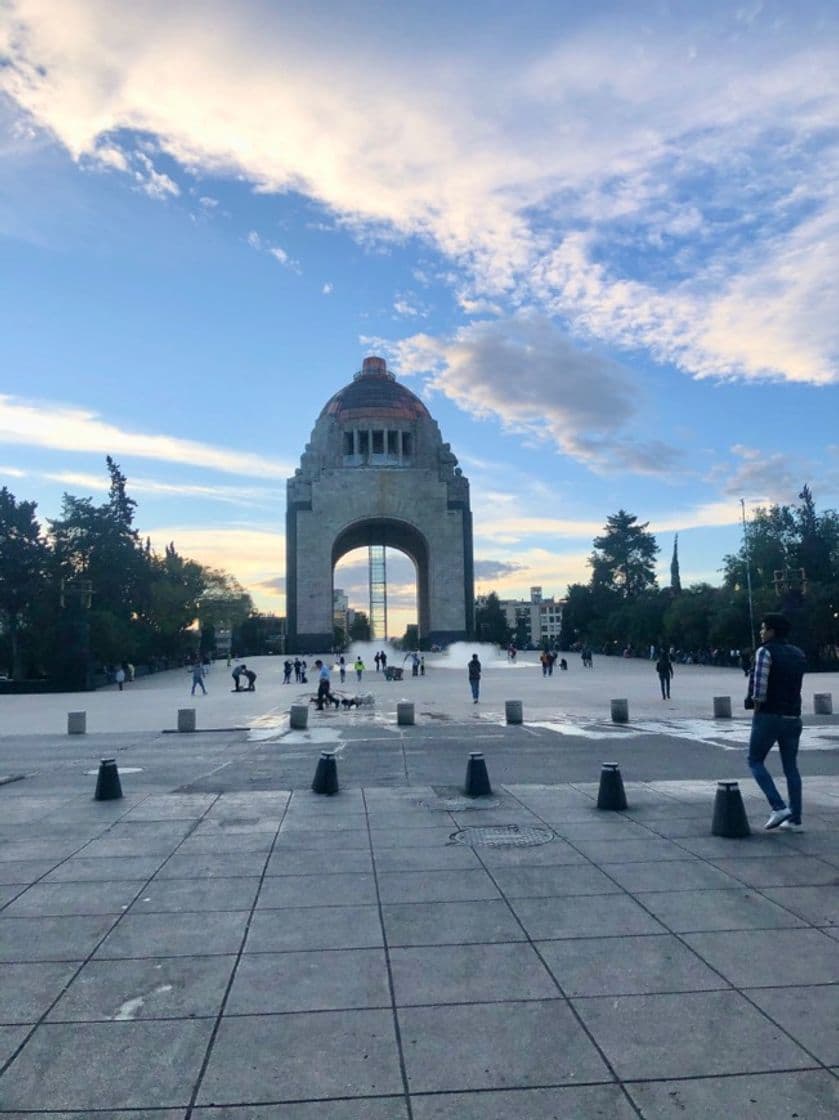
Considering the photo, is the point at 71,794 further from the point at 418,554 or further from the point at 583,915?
the point at 418,554

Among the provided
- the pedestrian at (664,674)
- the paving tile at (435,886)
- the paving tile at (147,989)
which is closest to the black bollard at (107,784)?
the paving tile at (435,886)

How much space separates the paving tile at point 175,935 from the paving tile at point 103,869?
1.09 meters

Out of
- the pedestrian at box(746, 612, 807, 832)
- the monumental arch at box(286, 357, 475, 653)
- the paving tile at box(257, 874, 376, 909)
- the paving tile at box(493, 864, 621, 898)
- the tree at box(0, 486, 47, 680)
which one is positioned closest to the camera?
the paving tile at box(257, 874, 376, 909)

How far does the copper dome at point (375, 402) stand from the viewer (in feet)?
303

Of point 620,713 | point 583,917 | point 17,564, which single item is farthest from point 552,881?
point 17,564

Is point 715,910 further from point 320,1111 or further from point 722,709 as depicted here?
point 722,709

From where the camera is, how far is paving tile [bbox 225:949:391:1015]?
14.8ft

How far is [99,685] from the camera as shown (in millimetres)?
47812

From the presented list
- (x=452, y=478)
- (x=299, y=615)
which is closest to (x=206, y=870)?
(x=299, y=615)

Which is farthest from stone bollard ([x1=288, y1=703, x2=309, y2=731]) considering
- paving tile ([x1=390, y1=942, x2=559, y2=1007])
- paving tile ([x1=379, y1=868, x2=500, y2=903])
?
paving tile ([x1=390, y1=942, x2=559, y2=1007])

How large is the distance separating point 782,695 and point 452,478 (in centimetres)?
8095

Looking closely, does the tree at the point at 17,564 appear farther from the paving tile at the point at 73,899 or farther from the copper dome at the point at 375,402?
the paving tile at the point at 73,899

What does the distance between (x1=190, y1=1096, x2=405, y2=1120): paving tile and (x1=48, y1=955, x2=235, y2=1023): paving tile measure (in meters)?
0.94

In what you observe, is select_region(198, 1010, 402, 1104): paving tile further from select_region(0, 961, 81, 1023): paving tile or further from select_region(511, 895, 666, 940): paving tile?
select_region(511, 895, 666, 940): paving tile
